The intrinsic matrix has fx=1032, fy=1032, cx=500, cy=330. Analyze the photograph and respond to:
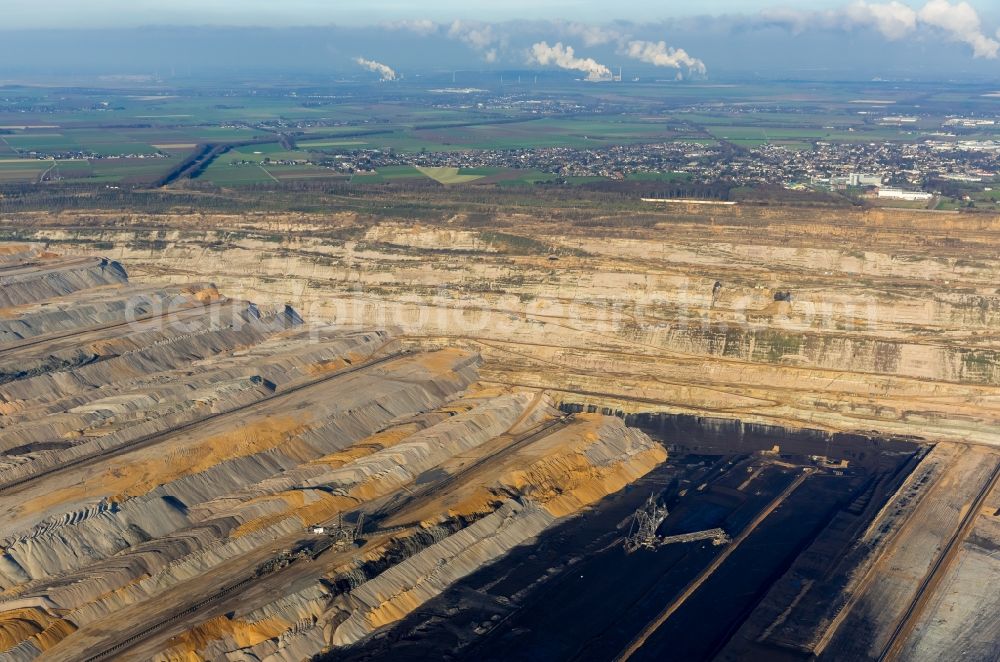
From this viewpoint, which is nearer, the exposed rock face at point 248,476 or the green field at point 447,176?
the exposed rock face at point 248,476

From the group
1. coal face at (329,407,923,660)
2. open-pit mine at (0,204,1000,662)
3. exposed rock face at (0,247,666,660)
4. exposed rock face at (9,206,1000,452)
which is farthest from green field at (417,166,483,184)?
coal face at (329,407,923,660)

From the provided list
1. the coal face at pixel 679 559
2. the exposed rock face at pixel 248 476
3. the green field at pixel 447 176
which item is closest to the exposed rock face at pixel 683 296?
the coal face at pixel 679 559

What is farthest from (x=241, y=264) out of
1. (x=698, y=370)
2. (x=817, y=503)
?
(x=817, y=503)

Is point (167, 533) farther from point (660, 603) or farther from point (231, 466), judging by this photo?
point (660, 603)

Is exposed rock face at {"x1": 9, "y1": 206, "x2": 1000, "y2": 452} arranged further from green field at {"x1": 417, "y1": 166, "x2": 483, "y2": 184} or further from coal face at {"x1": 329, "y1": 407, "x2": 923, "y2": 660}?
green field at {"x1": 417, "y1": 166, "x2": 483, "y2": 184}

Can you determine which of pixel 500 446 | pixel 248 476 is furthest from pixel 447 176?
pixel 248 476

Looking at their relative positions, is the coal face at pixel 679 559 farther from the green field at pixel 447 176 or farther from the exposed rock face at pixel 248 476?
the green field at pixel 447 176

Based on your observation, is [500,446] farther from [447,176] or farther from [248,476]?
[447,176]
